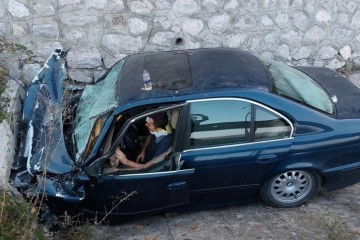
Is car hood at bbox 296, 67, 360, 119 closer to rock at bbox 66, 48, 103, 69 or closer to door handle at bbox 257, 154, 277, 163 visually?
door handle at bbox 257, 154, 277, 163

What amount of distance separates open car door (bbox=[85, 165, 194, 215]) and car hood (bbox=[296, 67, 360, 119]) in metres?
1.83

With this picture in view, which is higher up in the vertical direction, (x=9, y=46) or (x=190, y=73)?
(x=190, y=73)

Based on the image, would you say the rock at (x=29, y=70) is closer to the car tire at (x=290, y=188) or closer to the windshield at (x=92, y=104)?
the windshield at (x=92, y=104)

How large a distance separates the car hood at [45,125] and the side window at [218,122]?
1.34 m

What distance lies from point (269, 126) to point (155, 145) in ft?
3.92

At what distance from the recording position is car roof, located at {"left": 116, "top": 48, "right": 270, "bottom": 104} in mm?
5195

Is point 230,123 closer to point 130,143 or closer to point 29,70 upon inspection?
point 130,143

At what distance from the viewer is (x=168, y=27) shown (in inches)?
296

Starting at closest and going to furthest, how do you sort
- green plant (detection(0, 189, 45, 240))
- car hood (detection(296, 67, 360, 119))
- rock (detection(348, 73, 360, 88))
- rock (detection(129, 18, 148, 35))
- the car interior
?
green plant (detection(0, 189, 45, 240)), the car interior, car hood (detection(296, 67, 360, 119)), rock (detection(129, 18, 148, 35)), rock (detection(348, 73, 360, 88))

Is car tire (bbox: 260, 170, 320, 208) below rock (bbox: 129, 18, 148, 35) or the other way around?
below

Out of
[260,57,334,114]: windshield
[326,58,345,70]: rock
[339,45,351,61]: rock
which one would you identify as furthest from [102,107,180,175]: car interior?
[339,45,351,61]: rock

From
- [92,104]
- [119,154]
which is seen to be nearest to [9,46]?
[92,104]

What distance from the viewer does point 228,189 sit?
217 inches

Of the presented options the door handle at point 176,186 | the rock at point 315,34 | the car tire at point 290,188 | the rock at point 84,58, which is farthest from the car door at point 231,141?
the rock at point 315,34
